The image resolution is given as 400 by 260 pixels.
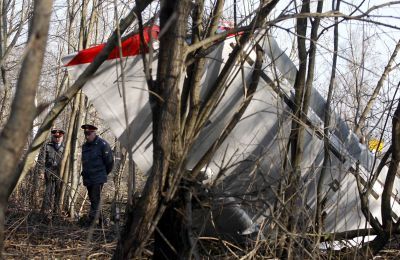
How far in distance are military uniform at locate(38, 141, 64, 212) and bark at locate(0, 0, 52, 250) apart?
26.0 ft

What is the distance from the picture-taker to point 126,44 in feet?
18.3

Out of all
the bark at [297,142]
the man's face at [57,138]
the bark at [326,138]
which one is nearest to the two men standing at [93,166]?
the man's face at [57,138]

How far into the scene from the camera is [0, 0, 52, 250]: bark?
2.16m

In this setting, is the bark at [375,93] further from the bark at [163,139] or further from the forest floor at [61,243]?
the bark at [163,139]

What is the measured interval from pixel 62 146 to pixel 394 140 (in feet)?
23.4

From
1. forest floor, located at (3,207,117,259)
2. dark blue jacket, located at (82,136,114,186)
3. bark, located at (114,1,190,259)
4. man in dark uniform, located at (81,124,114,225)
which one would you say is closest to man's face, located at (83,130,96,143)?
man in dark uniform, located at (81,124,114,225)

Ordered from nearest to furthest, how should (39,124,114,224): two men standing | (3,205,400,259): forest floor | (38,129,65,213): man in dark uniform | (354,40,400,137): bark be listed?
(3,205,400,259): forest floor < (354,40,400,137): bark < (39,124,114,224): two men standing < (38,129,65,213): man in dark uniform

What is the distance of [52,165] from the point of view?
36.6ft

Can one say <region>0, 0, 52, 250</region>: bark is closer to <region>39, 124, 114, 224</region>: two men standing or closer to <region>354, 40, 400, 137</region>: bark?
<region>354, 40, 400, 137</region>: bark

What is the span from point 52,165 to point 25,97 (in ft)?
30.3

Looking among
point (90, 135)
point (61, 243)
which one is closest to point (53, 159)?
point (90, 135)

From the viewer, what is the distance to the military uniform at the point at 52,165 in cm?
1021

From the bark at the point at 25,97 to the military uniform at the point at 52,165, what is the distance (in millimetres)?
7921

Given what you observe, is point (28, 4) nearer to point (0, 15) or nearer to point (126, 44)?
point (0, 15)
